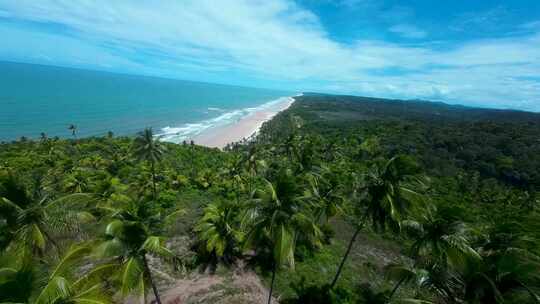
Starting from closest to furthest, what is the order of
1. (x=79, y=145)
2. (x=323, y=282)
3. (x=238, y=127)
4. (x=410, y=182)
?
1. (x=410, y=182)
2. (x=323, y=282)
3. (x=79, y=145)
4. (x=238, y=127)

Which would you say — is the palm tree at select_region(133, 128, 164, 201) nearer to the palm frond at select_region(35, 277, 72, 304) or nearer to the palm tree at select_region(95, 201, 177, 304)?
the palm tree at select_region(95, 201, 177, 304)

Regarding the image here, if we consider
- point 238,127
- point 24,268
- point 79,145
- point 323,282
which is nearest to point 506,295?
point 24,268

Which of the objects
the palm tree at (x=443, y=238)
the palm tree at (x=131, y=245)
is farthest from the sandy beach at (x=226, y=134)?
the palm tree at (x=443, y=238)

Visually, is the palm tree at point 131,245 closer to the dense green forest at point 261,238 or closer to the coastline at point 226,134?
the dense green forest at point 261,238

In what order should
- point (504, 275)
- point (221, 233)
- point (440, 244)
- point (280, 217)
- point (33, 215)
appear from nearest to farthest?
1. point (504, 275)
2. point (33, 215)
3. point (440, 244)
4. point (280, 217)
5. point (221, 233)

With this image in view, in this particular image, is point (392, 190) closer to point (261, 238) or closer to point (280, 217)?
point (280, 217)

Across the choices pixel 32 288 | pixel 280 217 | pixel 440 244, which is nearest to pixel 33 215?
pixel 32 288

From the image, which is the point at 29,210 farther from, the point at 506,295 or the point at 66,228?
A: the point at 506,295
